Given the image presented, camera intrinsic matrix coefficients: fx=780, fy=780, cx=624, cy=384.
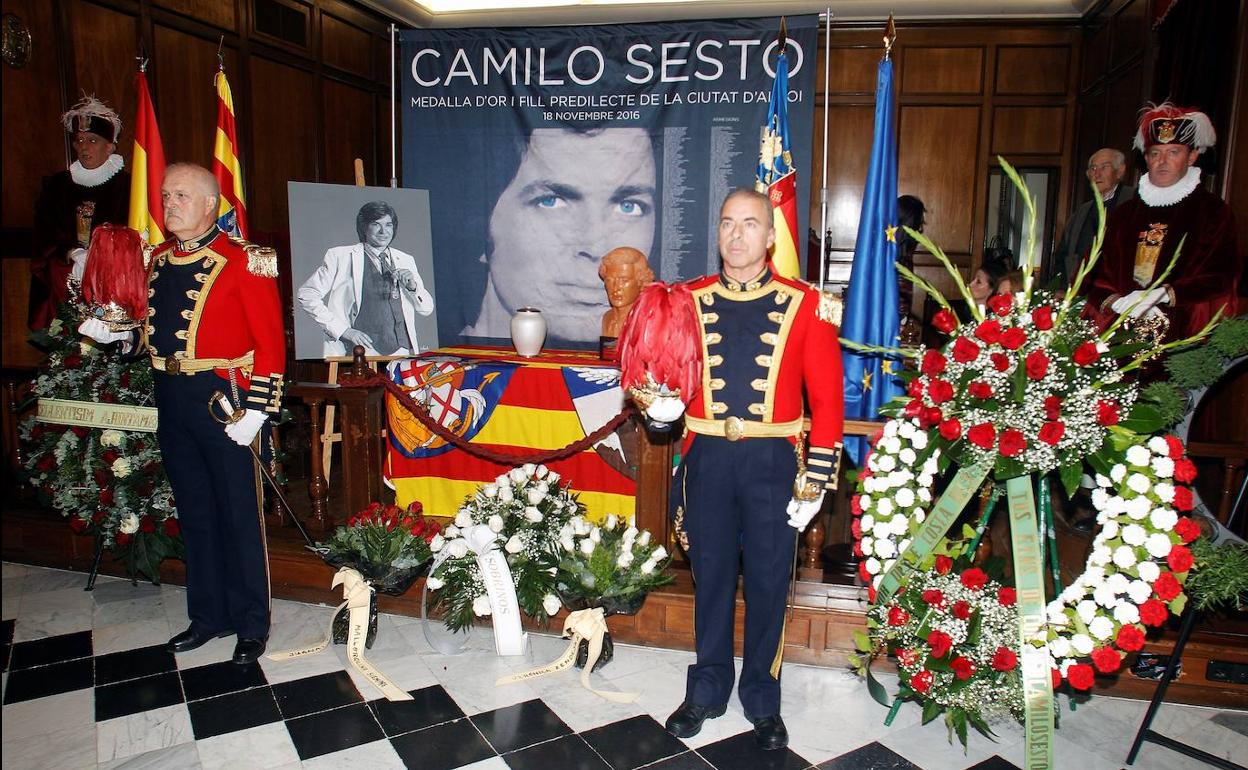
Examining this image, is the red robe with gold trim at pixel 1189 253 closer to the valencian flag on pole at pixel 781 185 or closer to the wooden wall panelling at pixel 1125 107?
the valencian flag on pole at pixel 781 185

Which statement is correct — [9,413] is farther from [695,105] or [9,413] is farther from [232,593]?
[695,105]

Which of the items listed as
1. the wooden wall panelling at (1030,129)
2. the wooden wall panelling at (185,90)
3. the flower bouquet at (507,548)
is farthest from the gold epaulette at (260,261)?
the wooden wall panelling at (1030,129)

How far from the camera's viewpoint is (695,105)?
5.27 m

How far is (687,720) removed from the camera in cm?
273

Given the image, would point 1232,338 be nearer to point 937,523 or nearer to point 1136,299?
point 1136,299

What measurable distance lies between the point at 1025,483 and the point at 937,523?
296 mm

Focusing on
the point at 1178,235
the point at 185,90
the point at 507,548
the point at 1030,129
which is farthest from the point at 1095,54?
the point at 185,90

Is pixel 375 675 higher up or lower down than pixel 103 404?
lower down

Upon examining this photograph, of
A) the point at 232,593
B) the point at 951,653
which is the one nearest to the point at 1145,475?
the point at 951,653

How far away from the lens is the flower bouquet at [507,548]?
3279 mm

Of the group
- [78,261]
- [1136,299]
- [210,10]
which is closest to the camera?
[1136,299]

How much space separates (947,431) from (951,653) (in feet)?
2.48

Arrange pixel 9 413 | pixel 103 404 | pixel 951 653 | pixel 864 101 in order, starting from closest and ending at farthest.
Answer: pixel 951 653
pixel 103 404
pixel 9 413
pixel 864 101

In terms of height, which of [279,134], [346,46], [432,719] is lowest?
[432,719]
